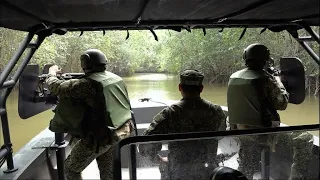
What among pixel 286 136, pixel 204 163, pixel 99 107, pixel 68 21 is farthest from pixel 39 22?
pixel 286 136

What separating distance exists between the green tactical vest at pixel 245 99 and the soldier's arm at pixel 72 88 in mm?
1195

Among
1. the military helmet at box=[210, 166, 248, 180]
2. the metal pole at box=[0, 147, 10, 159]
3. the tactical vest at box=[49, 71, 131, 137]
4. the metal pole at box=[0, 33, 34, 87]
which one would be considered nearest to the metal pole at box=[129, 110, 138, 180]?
the military helmet at box=[210, 166, 248, 180]

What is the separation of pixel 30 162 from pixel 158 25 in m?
1.59

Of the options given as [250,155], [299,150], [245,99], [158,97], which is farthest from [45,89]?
[158,97]

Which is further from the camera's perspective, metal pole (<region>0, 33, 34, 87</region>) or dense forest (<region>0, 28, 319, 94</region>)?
dense forest (<region>0, 28, 319, 94</region>)

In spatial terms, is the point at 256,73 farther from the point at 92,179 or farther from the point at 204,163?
the point at 92,179

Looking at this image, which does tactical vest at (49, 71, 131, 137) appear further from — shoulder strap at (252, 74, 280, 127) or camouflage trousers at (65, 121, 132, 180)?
shoulder strap at (252, 74, 280, 127)

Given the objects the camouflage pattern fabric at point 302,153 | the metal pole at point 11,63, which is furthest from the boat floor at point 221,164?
the metal pole at point 11,63

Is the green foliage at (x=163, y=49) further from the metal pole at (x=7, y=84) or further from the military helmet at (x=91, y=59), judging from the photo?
the metal pole at (x=7, y=84)

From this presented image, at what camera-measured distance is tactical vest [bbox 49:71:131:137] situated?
7.98 ft

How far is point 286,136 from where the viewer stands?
100cm

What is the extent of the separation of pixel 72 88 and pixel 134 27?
714 millimetres

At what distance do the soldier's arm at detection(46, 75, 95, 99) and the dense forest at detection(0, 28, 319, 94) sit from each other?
4332mm

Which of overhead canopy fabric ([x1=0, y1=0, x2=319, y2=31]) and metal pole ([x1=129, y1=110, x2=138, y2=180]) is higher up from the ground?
overhead canopy fabric ([x1=0, y1=0, x2=319, y2=31])
